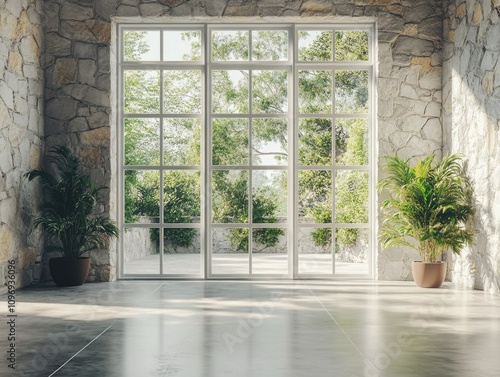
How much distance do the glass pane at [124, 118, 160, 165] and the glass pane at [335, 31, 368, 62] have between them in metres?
2.28

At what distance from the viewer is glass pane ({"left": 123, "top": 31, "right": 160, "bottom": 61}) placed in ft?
25.1

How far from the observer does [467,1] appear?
22.3ft

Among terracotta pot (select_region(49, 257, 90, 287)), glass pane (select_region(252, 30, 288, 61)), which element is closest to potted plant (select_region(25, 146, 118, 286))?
terracotta pot (select_region(49, 257, 90, 287))

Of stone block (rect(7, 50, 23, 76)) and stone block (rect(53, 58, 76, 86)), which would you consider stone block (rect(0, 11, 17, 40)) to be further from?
stone block (rect(53, 58, 76, 86))

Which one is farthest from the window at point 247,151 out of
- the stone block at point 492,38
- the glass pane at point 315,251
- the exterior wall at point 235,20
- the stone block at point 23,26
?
the stone block at point 492,38

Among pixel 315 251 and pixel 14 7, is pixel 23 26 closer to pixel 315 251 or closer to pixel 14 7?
pixel 14 7

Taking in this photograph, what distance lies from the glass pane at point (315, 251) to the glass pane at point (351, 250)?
93 mm

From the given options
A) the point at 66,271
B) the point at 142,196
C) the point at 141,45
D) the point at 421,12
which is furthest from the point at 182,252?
the point at 421,12

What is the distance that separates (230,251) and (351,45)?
279 cm

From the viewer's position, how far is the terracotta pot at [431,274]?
6.73m

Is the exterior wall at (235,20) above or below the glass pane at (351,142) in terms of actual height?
above

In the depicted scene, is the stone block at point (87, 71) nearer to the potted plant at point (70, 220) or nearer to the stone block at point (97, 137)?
the stone block at point (97, 137)

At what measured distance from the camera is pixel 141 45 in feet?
25.2
